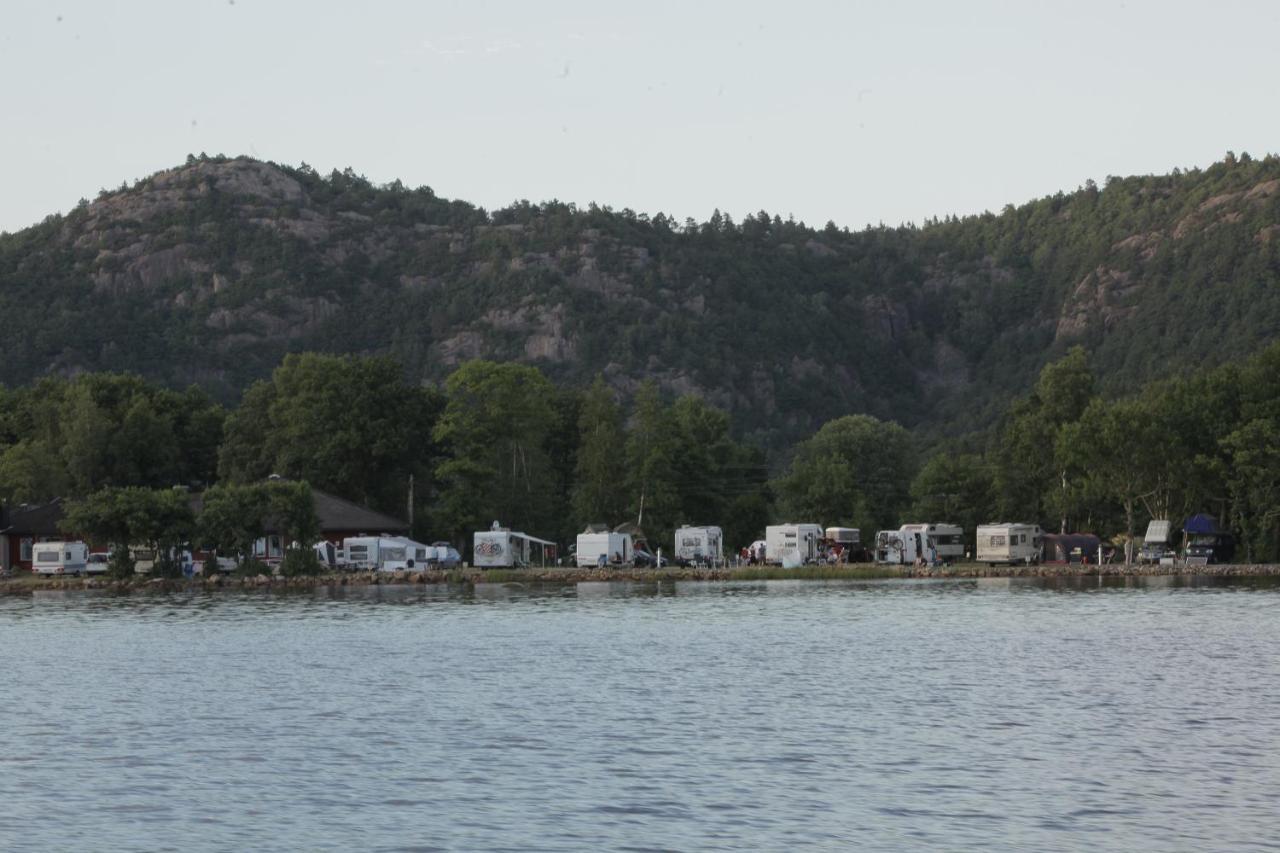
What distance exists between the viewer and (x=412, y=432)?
4454 inches

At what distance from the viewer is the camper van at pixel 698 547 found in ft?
334

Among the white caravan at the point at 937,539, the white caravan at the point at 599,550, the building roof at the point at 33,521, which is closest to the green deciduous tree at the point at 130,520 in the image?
the building roof at the point at 33,521

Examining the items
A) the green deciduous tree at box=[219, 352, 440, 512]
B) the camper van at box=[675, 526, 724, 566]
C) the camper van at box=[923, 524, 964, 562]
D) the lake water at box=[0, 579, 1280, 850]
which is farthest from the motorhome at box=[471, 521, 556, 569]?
the lake water at box=[0, 579, 1280, 850]

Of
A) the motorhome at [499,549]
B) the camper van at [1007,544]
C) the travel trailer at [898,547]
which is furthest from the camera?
the travel trailer at [898,547]

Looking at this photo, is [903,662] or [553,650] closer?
[903,662]

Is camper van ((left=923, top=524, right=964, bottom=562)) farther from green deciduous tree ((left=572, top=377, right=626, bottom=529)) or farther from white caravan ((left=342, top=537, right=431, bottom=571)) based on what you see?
white caravan ((left=342, top=537, right=431, bottom=571))

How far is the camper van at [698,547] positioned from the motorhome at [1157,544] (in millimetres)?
26760

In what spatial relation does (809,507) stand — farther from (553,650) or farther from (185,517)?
(553,650)

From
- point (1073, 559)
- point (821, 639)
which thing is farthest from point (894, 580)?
point (821, 639)

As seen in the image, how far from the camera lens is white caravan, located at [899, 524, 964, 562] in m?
104

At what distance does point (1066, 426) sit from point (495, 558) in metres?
37.8

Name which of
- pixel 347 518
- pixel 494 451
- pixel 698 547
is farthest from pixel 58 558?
pixel 698 547

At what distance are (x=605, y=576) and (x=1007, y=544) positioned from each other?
83.6 ft

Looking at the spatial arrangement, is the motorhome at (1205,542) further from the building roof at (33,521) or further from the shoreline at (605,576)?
the building roof at (33,521)
